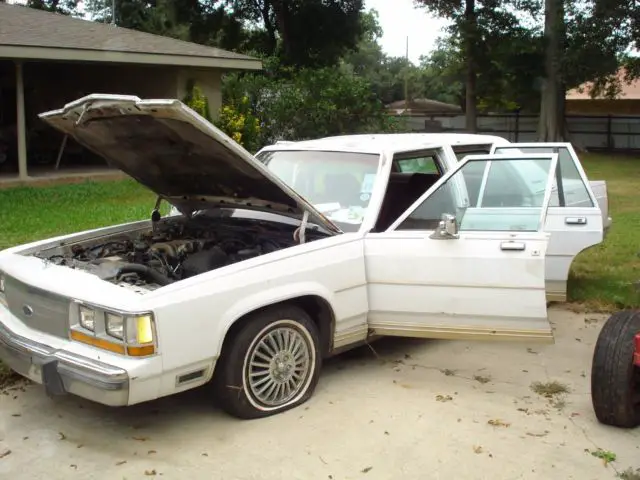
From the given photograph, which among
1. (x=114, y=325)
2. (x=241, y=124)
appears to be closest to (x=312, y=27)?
(x=241, y=124)

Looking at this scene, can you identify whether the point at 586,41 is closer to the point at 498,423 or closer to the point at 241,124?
the point at 241,124

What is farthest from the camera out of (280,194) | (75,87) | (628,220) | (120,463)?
(75,87)

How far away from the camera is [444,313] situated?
15.4 ft

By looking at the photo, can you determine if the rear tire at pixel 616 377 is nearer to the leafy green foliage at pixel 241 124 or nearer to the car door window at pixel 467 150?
the car door window at pixel 467 150

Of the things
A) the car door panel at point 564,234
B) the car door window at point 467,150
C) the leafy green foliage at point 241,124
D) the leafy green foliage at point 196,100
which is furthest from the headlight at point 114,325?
the leafy green foliage at point 241,124

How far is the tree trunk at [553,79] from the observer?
25891mm

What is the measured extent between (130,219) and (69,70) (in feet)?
33.2

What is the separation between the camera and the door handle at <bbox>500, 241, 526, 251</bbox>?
14.8ft

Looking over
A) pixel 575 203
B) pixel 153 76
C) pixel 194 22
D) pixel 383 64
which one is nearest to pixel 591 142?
pixel 194 22

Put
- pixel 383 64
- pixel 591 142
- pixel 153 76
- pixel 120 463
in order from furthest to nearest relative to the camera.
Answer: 1. pixel 383 64
2. pixel 591 142
3. pixel 153 76
4. pixel 120 463

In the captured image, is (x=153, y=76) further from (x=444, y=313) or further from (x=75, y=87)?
(x=444, y=313)

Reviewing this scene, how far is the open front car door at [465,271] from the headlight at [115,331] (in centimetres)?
159

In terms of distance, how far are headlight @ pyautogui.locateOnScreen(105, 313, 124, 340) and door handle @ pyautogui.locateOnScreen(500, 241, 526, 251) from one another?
227 centimetres

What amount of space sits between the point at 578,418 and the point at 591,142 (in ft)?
92.7
